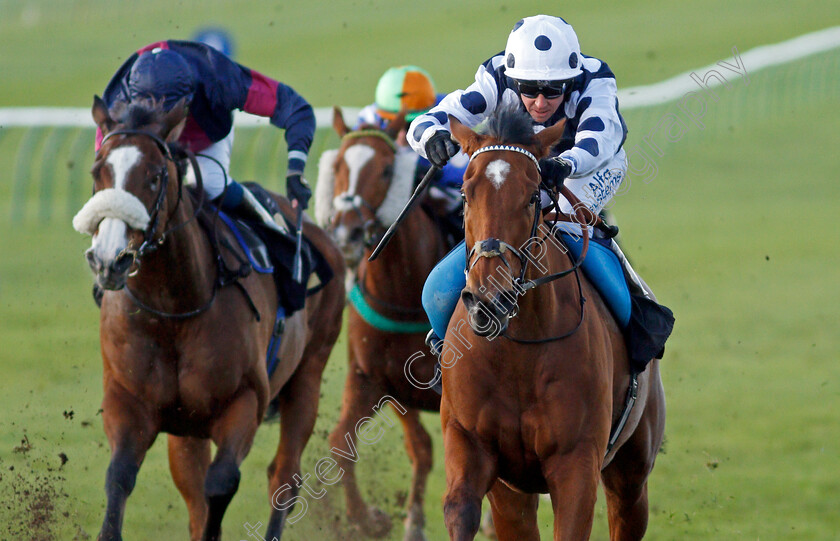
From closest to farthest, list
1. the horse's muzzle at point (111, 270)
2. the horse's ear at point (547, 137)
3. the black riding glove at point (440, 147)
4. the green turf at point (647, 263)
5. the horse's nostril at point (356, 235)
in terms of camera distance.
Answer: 1. the horse's ear at point (547, 137)
2. the black riding glove at point (440, 147)
3. the horse's muzzle at point (111, 270)
4. the horse's nostril at point (356, 235)
5. the green turf at point (647, 263)

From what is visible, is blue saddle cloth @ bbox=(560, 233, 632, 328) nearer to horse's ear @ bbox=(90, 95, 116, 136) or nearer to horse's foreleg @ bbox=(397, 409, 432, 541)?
horse's ear @ bbox=(90, 95, 116, 136)

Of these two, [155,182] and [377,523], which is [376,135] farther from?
[155,182]

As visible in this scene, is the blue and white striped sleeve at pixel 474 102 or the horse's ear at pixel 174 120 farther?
the horse's ear at pixel 174 120

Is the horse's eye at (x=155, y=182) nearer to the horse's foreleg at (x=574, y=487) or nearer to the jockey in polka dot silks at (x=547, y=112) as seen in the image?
the jockey in polka dot silks at (x=547, y=112)

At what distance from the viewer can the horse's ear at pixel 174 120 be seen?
17.2 feet

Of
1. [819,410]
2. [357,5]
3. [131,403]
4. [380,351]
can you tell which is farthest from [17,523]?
[357,5]

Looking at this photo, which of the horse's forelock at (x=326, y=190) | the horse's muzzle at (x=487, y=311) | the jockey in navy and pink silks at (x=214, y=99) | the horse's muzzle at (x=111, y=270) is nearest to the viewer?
the horse's muzzle at (x=487, y=311)

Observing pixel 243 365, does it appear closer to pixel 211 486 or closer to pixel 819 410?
pixel 211 486

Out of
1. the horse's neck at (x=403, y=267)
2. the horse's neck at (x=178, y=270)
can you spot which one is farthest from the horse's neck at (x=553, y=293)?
the horse's neck at (x=403, y=267)

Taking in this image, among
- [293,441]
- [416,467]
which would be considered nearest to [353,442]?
[416,467]

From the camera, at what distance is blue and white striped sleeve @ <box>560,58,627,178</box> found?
15.1ft

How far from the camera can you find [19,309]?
494 inches

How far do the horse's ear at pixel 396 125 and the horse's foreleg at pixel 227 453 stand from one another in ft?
7.36

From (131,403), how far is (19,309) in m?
7.65
